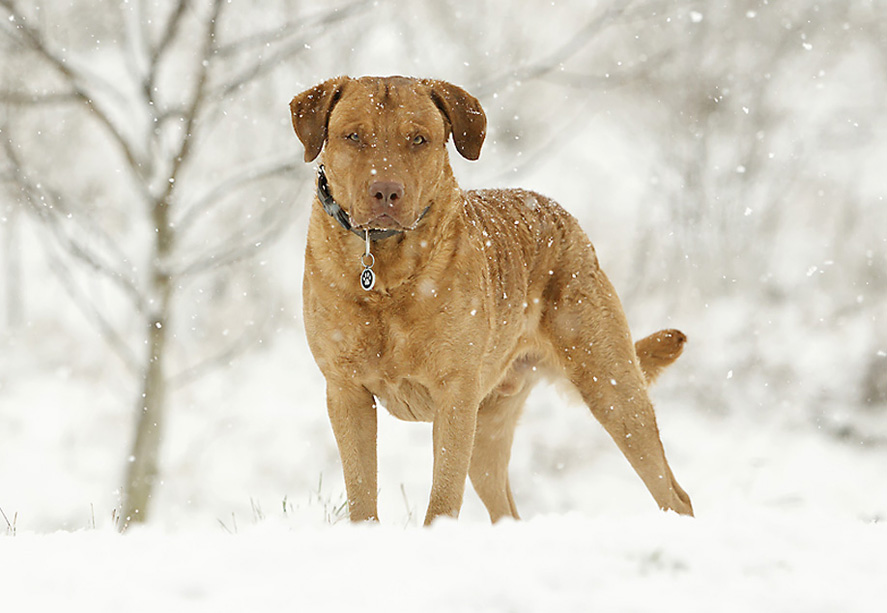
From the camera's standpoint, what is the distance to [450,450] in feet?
10.9

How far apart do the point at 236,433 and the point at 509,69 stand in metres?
5.82

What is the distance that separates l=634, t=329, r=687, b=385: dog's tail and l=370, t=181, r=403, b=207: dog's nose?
2.00m

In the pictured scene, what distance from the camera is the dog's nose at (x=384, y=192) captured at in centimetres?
307

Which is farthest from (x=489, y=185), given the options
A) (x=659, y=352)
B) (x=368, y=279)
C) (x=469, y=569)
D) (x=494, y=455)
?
(x=469, y=569)

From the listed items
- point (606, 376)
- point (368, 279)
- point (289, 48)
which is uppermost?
point (289, 48)

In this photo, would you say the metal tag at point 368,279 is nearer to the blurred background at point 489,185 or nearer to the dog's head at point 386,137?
the dog's head at point 386,137

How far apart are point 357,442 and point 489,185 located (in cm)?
647

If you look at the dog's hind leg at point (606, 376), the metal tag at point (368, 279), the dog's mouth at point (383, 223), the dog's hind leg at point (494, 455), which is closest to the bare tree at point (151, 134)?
the dog's hind leg at point (494, 455)

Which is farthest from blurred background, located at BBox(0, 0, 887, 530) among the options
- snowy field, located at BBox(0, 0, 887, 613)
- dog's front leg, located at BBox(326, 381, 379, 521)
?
dog's front leg, located at BBox(326, 381, 379, 521)

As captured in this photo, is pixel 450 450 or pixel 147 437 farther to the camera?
pixel 147 437

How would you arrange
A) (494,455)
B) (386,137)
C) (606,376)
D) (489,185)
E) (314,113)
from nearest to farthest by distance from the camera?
1. (386,137)
2. (314,113)
3. (606,376)
4. (494,455)
5. (489,185)

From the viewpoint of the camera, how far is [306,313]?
342 cm

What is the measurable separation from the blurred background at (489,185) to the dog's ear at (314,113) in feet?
13.2

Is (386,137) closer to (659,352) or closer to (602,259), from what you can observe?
(659,352)
